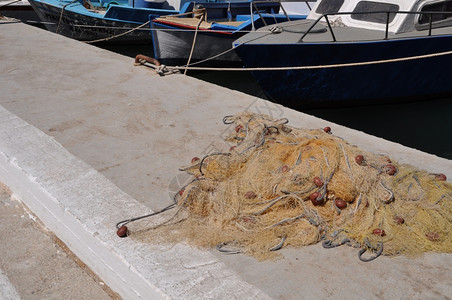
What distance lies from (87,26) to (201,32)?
187 inches

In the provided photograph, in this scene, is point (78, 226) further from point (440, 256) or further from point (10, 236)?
point (440, 256)

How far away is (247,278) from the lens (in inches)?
114

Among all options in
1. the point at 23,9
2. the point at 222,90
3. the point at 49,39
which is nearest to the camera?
the point at 222,90

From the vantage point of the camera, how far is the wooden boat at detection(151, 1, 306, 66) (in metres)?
10.2

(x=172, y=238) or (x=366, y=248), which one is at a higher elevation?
(x=172, y=238)

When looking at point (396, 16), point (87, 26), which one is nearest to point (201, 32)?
point (396, 16)

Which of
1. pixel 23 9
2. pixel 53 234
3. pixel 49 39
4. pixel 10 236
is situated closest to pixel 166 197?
pixel 53 234

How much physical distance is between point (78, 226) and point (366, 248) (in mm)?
2060

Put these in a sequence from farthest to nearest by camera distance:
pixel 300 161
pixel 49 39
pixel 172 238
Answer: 1. pixel 49 39
2. pixel 300 161
3. pixel 172 238

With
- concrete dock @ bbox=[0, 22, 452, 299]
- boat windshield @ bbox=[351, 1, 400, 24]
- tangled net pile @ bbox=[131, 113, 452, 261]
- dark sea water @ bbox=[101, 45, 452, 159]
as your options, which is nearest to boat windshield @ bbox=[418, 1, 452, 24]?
boat windshield @ bbox=[351, 1, 400, 24]

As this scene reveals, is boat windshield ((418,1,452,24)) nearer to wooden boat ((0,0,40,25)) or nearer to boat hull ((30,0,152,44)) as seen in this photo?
boat hull ((30,0,152,44))

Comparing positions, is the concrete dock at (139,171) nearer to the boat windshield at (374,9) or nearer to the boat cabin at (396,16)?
the boat cabin at (396,16)

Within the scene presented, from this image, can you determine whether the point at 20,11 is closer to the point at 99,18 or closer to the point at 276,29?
the point at 99,18

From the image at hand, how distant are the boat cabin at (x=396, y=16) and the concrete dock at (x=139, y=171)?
130 inches
